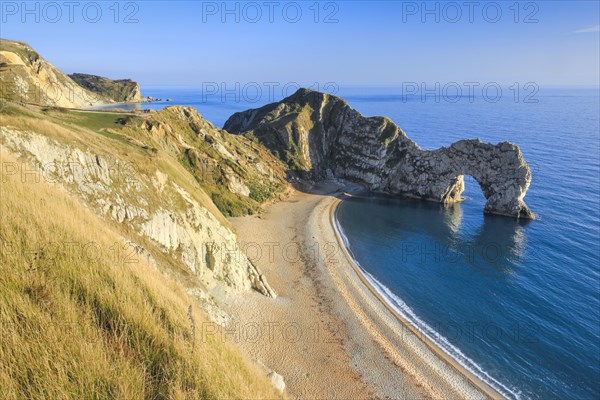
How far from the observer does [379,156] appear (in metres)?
90.5

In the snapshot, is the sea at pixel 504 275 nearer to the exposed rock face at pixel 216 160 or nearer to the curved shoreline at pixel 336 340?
the curved shoreline at pixel 336 340

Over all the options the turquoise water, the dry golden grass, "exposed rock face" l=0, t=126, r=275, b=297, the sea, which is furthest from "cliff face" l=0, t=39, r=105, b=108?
the turquoise water

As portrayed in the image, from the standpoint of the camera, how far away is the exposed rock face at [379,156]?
7462 cm

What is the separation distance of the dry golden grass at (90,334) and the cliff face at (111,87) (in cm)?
19524

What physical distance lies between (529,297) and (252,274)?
3704 centimetres

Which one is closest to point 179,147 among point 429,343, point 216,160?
point 216,160

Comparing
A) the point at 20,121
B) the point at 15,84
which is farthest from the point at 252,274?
the point at 15,84

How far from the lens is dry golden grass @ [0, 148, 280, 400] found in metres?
4.68

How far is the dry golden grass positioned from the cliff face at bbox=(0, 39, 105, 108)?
59.4 m

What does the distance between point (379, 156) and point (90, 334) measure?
90.2 meters

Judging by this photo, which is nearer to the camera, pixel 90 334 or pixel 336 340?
pixel 90 334

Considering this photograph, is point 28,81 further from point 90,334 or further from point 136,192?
point 90,334

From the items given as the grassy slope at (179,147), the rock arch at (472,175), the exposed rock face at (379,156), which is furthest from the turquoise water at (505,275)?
the grassy slope at (179,147)

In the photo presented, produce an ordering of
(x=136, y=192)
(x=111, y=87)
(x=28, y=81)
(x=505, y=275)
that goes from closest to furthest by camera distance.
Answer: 1. (x=136, y=192)
2. (x=505, y=275)
3. (x=28, y=81)
4. (x=111, y=87)
